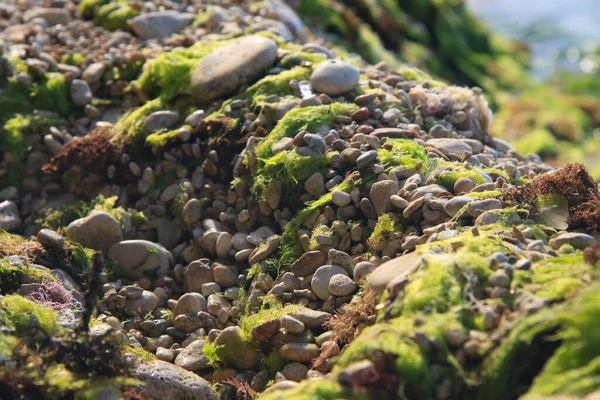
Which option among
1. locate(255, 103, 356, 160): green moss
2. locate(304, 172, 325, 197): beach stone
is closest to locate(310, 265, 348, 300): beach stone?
locate(304, 172, 325, 197): beach stone

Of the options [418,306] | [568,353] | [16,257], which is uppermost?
[568,353]

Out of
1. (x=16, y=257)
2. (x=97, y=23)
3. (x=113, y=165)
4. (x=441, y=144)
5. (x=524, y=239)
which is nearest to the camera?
(x=524, y=239)

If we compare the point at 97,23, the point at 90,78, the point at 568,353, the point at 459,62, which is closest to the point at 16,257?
the point at 90,78

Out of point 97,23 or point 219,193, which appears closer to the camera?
point 219,193

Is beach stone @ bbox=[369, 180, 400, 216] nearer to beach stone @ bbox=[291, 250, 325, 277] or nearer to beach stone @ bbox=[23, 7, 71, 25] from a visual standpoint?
beach stone @ bbox=[291, 250, 325, 277]

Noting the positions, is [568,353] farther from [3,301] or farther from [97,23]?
[97,23]

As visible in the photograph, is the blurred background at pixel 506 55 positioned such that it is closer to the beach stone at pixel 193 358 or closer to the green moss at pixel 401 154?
the green moss at pixel 401 154

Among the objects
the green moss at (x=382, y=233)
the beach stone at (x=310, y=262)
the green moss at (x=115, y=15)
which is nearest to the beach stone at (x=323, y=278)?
the beach stone at (x=310, y=262)

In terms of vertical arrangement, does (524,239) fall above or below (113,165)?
above
